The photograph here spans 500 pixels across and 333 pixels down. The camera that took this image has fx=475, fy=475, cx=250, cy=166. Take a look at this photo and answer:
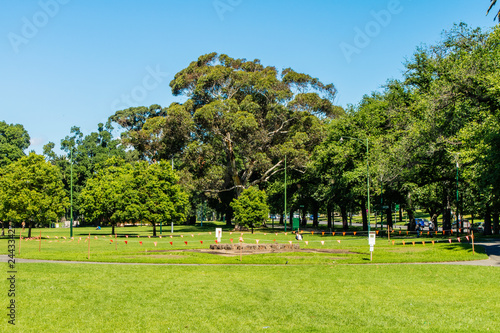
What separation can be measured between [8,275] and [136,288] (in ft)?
18.5

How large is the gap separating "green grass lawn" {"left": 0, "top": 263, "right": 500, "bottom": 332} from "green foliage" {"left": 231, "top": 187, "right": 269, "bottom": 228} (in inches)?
1391

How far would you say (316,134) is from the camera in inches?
2491

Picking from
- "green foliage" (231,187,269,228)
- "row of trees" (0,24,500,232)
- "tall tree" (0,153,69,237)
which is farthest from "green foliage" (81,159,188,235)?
"tall tree" (0,153,69,237)

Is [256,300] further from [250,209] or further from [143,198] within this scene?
[250,209]

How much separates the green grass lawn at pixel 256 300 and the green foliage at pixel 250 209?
35320 mm

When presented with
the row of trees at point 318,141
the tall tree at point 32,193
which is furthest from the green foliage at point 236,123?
the tall tree at point 32,193

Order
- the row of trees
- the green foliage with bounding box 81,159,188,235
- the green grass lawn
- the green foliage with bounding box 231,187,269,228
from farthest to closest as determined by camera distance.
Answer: the green foliage with bounding box 231,187,269,228
the green foliage with bounding box 81,159,188,235
the row of trees
the green grass lawn

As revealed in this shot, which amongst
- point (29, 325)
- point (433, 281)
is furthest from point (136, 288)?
point (433, 281)

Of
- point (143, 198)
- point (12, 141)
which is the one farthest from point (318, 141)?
point (12, 141)

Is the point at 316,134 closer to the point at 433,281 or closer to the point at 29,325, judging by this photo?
the point at 433,281

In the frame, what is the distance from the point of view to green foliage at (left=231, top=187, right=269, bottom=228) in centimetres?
5453

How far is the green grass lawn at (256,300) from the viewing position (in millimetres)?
10055

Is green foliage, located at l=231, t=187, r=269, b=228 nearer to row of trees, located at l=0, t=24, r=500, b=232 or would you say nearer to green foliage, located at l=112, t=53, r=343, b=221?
row of trees, located at l=0, t=24, r=500, b=232

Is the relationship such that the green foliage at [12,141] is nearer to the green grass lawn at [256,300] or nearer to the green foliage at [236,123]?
Answer: the green foliage at [236,123]
